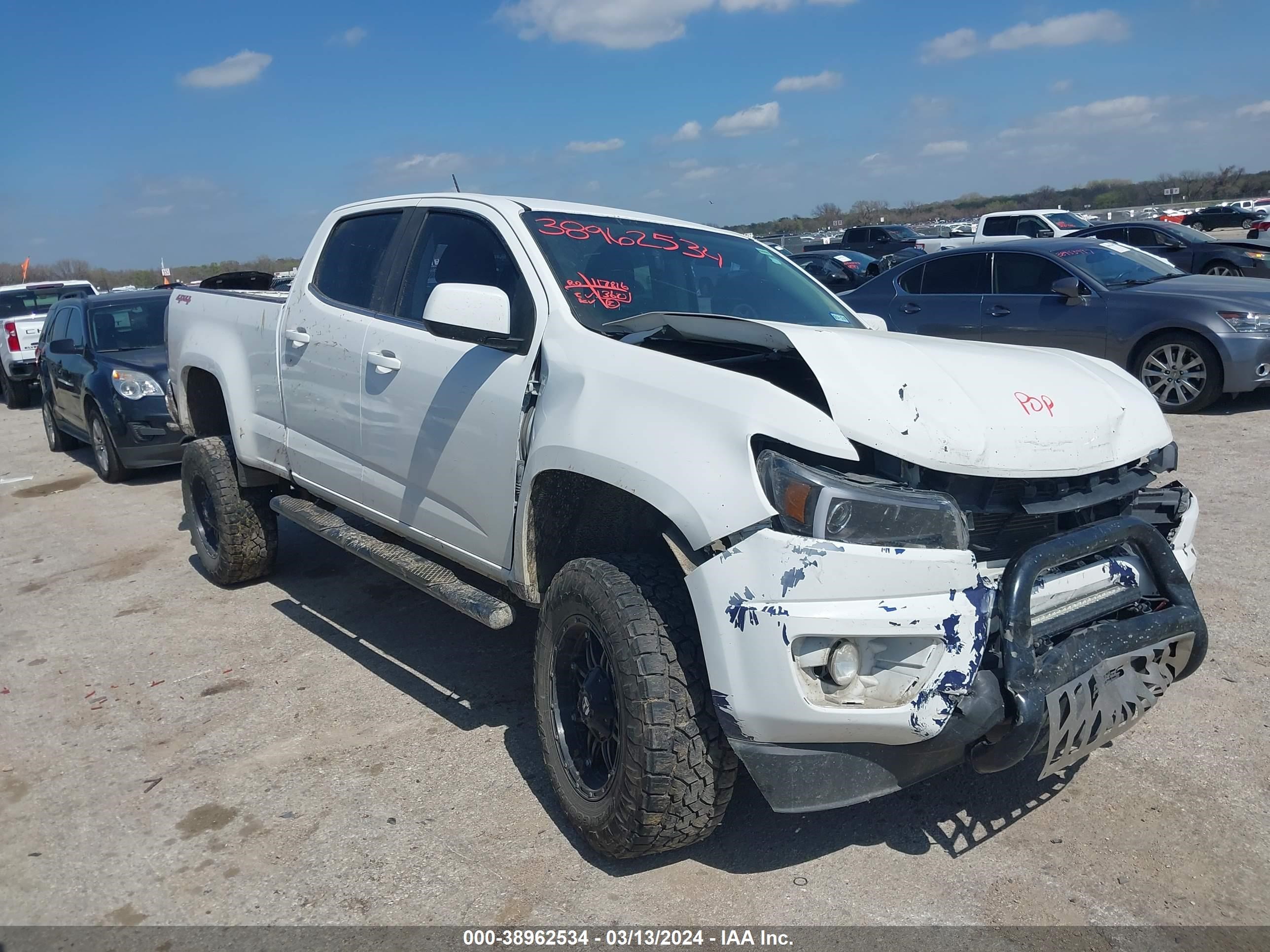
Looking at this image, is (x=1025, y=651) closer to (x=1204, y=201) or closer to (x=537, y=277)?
(x=537, y=277)

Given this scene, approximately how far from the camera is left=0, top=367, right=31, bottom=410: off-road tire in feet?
52.4

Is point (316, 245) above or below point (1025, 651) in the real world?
above

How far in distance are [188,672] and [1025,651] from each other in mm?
Answer: 3800

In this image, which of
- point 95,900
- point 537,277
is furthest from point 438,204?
point 95,900

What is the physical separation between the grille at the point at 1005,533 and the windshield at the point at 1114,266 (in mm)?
7612

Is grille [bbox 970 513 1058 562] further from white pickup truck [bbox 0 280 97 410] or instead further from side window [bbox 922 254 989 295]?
white pickup truck [bbox 0 280 97 410]

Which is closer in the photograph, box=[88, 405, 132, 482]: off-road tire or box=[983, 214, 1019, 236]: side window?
box=[88, 405, 132, 482]: off-road tire

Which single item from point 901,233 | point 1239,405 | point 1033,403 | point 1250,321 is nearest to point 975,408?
point 1033,403

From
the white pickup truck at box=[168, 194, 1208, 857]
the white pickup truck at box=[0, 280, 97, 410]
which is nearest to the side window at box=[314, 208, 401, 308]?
the white pickup truck at box=[168, 194, 1208, 857]

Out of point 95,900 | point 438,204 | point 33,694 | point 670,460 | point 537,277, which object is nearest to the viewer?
point 670,460

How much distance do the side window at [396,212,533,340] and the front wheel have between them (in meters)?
6.97

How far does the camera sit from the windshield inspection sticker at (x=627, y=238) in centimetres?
380

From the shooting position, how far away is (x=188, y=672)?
4676mm

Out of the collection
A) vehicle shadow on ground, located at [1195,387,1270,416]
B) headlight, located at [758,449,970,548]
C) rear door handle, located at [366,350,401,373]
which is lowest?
vehicle shadow on ground, located at [1195,387,1270,416]
